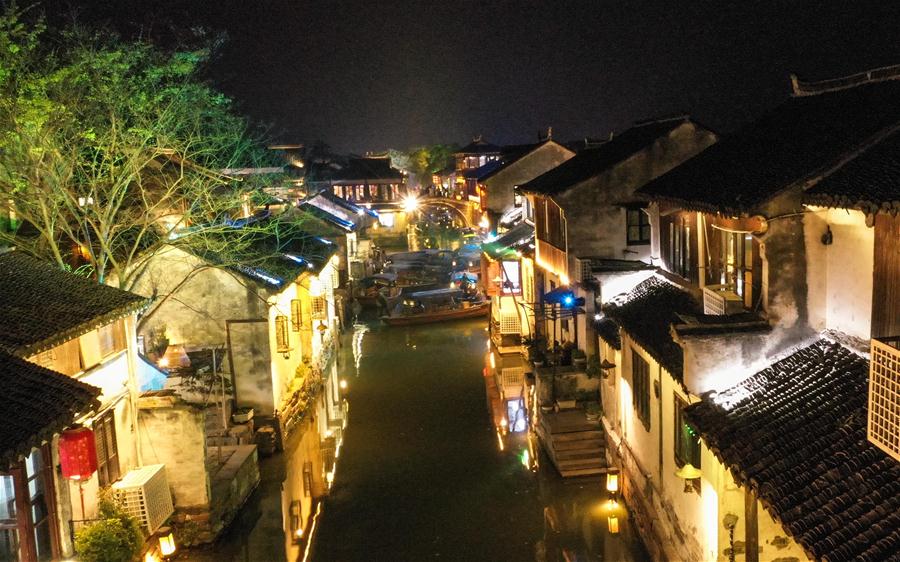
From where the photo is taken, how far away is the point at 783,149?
Answer: 1322 cm

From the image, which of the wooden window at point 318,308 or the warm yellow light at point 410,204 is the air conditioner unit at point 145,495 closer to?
the wooden window at point 318,308

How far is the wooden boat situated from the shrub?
28443mm

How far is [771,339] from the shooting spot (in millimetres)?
11859

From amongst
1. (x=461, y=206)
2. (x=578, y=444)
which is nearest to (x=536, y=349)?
(x=578, y=444)

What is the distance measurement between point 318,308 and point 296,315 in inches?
172

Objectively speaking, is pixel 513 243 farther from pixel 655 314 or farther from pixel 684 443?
pixel 684 443

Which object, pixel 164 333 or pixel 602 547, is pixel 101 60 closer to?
pixel 164 333

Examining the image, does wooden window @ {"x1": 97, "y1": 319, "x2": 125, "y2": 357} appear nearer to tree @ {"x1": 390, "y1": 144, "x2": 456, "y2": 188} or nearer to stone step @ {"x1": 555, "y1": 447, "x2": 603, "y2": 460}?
stone step @ {"x1": 555, "y1": 447, "x2": 603, "y2": 460}

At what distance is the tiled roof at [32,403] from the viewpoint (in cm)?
938

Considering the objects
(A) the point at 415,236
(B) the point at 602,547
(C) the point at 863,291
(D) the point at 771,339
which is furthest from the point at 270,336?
(A) the point at 415,236

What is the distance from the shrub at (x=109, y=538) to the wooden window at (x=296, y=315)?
12980mm

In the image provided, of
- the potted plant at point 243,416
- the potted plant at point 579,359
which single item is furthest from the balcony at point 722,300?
the potted plant at point 243,416

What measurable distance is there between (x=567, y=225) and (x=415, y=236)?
4730 centimetres

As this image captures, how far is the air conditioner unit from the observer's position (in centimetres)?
1496
